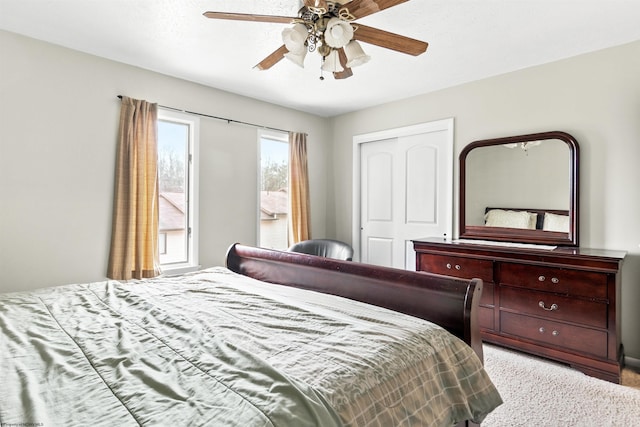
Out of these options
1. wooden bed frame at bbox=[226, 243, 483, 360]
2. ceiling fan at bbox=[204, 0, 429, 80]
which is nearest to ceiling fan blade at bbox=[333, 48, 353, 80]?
ceiling fan at bbox=[204, 0, 429, 80]

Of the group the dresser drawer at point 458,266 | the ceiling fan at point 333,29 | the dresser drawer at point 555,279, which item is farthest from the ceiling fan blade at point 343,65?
the dresser drawer at point 555,279

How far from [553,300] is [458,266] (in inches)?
28.9

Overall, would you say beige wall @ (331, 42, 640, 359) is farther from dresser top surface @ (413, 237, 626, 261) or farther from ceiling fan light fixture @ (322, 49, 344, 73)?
ceiling fan light fixture @ (322, 49, 344, 73)

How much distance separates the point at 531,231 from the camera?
309 cm

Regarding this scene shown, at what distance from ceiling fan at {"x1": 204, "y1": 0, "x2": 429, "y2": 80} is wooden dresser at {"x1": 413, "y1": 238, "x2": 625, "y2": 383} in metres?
1.83

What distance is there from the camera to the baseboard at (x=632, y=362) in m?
2.58

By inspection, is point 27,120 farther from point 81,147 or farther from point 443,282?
point 443,282

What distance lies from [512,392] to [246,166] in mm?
3192

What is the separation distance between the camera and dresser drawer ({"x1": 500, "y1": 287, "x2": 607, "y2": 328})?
238 cm

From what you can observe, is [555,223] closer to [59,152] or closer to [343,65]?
[343,65]

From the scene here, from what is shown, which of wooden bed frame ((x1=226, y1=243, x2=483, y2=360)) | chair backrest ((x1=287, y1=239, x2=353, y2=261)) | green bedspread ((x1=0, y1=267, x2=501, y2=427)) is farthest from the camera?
chair backrest ((x1=287, y1=239, x2=353, y2=261))

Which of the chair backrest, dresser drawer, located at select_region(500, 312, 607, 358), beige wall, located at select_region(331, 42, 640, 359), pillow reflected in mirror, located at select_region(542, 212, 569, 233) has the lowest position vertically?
dresser drawer, located at select_region(500, 312, 607, 358)

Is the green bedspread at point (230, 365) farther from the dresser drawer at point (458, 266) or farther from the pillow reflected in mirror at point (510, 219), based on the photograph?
the pillow reflected in mirror at point (510, 219)

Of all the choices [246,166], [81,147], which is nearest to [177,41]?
[81,147]
